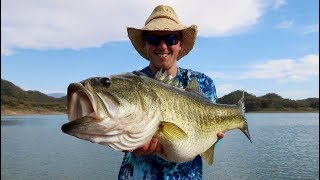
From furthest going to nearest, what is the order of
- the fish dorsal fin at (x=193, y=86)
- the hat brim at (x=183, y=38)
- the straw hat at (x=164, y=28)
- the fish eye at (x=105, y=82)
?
the hat brim at (x=183, y=38)
the straw hat at (x=164, y=28)
the fish dorsal fin at (x=193, y=86)
the fish eye at (x=105, y=82)

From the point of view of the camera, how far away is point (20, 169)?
29562mm

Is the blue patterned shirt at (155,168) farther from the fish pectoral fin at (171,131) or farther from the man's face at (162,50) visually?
the man's face at (162,50)

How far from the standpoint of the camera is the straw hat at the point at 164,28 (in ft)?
18.7

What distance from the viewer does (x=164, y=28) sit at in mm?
5496

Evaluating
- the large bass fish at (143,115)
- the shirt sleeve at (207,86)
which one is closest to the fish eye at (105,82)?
the large bass fish at (143,115)

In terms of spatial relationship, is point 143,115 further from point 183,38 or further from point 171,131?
point 183,38

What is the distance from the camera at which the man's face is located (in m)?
5.41

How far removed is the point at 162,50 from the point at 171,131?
142 centimetres

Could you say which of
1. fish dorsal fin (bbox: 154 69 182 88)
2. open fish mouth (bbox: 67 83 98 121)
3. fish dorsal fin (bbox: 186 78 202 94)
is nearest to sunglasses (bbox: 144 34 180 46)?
fish dorsal fin (bbox: 186 78 202 94)

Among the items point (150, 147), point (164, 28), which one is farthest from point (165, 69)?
point (150, 147)

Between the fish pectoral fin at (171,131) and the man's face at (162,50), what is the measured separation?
1.28m

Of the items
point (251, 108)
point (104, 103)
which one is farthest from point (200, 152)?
point (251, 108)

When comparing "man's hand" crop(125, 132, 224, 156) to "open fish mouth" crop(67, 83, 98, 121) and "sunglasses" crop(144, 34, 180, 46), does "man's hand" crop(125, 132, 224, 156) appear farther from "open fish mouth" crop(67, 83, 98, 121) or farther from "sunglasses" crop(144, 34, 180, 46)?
"sunglasses" crop(144, 34, 180, 46)

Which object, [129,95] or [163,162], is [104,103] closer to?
[129,95]
